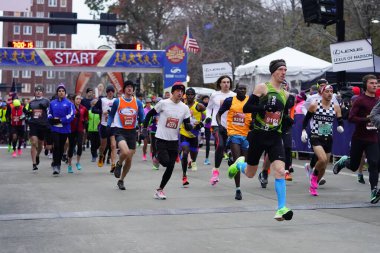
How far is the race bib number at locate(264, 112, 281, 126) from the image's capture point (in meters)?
8.59

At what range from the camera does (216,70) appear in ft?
102

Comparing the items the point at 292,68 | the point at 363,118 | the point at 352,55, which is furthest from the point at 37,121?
the point at 292,68

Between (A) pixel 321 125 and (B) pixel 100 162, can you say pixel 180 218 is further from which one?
(B) pixel 100 162

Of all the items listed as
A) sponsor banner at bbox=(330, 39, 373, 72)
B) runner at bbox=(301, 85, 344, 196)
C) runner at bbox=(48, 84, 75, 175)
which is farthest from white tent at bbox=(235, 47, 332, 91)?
runner at bbox=(301, 85, 344, 196)

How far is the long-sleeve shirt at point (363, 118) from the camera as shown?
10719mm

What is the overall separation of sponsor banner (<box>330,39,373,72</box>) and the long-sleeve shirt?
5182 mm

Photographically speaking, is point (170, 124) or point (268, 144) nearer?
point (268, 144)

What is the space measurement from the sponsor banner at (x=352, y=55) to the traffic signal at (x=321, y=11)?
124cm

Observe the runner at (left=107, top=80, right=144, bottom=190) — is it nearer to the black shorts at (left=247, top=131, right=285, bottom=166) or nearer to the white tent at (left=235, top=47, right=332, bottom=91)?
the black shorts at (left=247, top=131, right=285, bottom=166)

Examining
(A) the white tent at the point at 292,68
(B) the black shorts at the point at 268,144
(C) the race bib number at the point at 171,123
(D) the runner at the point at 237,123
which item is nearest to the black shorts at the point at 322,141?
(D) the runner at the point at 237,123

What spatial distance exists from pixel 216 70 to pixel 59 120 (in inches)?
654

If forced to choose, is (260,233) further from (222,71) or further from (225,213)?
(222,71)

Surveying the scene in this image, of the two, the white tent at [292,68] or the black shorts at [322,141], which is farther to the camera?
the white tent at [292,68]

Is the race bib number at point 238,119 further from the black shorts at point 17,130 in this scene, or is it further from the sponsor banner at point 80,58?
the sponsor banner at point 80,58
